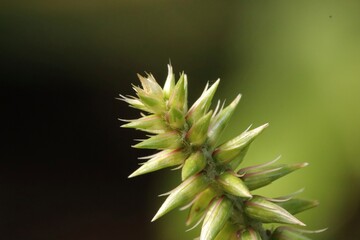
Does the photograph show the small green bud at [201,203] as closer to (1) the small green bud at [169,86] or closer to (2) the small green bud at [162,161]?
(2) the small green bud at [162,161]

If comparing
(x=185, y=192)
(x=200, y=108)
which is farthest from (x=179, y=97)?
(x=185, y=192)

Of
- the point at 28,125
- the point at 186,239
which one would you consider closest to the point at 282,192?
the point at 186,239

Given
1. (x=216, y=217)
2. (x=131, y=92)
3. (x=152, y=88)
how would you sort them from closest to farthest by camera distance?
(x=216, y=217) → (x=152, y=88) → (x=131, y=92)

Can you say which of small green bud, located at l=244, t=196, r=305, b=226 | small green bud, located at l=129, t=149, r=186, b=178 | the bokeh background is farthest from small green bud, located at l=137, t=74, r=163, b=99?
the bokeh background

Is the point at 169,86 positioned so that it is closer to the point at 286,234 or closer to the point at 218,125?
the point at 218,125

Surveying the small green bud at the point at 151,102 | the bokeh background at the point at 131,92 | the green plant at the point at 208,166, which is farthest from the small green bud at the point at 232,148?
the bokeh background at the point at 131,92

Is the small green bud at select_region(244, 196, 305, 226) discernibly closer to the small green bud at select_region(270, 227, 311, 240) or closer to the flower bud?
the small green bud at select_region(270, 227, 311, 240)
